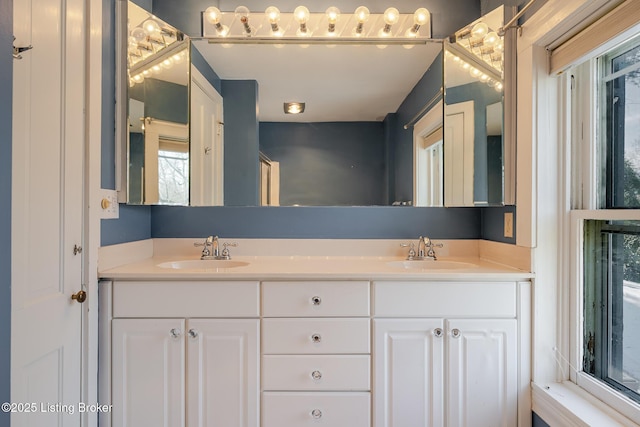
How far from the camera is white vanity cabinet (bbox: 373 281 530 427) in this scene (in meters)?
1.37

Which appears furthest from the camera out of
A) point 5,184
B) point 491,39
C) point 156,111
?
point 156,111

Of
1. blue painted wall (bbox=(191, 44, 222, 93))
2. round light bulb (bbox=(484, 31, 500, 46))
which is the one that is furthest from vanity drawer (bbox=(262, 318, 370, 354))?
round light bulb (bbox=(484, 31, 500, 46))

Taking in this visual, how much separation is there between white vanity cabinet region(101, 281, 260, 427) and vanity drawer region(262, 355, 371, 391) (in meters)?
0.07

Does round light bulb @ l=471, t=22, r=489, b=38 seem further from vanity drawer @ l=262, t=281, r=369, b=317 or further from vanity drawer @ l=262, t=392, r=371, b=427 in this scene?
vanity drawer @ l=262, t=392, r=371, b=427

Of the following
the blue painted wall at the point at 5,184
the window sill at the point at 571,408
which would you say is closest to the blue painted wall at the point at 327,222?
the window sill at the point at 571,408

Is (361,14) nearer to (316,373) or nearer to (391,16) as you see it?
(391,16)

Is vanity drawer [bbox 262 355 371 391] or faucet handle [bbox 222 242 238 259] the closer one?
vanity drawer [bbox 262 355 371 391]

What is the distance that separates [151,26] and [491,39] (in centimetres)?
159

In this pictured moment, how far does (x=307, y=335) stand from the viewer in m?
1.38

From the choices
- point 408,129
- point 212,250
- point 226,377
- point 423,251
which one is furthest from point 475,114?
point 226,377

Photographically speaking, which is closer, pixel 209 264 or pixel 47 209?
pixel 47 209

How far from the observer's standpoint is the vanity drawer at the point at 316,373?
137 centimetres

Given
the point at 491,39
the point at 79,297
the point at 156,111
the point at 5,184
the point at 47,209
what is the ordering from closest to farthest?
the point at 5,184, the point at 47,209, the point at 79,297, the point at 491,39, the point at 156,111

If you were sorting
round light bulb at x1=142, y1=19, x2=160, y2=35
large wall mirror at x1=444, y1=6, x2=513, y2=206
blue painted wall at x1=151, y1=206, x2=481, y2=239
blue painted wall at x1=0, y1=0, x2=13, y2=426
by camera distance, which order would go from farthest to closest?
blue painted wall at x1=151, y1=206, x2=481, y2=239 → round light bulb at x1=142, y1=19, x2=160, y2=35 → large wall mirror at x1=444, y1=6, x2=513, y2=206 → blue painted wall at x1=0, y1=0, x2=13, y2=426
